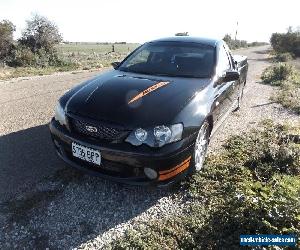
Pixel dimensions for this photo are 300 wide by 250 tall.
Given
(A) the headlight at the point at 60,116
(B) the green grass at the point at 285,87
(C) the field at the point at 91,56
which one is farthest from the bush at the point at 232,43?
(A) the headlight at the point at 60,116

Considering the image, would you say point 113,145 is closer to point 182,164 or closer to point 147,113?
point 147,113

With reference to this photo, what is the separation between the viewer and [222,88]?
4469mm

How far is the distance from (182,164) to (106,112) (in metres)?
0.96

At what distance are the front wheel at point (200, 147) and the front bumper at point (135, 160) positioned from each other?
18cm

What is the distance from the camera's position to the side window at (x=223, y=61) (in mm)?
4601

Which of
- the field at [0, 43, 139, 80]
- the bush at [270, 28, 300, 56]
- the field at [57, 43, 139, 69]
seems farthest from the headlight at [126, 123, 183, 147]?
the bush at [270, 28, 300, 56]

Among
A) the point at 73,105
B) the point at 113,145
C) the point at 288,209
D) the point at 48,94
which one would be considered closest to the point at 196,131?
the point at 113,145

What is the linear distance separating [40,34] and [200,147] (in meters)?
21.2

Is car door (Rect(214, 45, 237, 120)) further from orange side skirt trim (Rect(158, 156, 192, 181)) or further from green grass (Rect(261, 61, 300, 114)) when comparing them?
green grass (Rect(261, 61, 300, 114))

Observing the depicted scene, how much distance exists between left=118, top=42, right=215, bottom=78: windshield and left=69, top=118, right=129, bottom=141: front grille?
1443mm

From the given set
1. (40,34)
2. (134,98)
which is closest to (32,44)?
(40,34)

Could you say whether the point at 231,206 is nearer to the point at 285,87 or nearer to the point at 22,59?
the point at 285,87

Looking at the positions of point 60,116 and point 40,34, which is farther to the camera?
point 40,34

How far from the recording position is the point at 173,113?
3.28 meters
